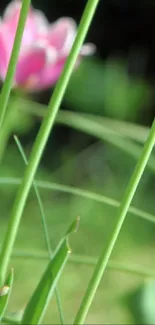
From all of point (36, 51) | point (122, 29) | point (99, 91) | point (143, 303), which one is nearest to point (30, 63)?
point (36, 51)

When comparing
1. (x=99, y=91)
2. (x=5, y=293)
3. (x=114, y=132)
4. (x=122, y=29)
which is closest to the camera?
(x=5, y=293)

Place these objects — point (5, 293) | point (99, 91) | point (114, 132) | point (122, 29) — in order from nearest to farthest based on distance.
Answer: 1. point (5, 293)
2. point (114, 132)
3. point (99, 91)
4. point (122, 29)

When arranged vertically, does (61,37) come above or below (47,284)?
above

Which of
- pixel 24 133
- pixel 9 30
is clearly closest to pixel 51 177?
pixel 24 133

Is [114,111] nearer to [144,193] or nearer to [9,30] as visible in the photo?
[144,193]

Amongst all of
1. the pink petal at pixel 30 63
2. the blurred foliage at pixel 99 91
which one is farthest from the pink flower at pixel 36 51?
the blurred foliage at pixel 99 91

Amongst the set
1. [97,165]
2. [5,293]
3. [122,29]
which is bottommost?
[5,293]

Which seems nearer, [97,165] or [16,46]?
[16,46]

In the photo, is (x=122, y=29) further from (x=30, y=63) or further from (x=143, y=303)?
(x=143, y=303)
